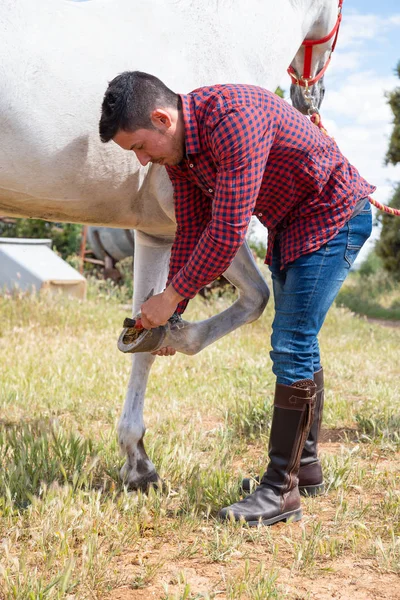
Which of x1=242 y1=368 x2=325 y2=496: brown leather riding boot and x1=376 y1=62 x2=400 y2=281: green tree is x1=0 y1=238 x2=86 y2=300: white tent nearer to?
x1=242 y1=368 x2=325 y2=496: brown leather riding boot

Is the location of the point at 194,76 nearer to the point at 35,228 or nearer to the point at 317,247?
the point at 317,247

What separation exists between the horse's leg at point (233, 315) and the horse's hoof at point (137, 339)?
114mm

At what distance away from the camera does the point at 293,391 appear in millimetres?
2607

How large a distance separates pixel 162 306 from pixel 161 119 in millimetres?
603

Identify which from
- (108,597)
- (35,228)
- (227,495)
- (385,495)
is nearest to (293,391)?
(227,495)

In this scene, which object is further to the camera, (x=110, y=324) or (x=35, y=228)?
(x=35, y=228)

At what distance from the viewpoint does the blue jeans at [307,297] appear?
2.58m

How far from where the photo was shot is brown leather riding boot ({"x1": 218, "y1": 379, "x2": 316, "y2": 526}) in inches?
102

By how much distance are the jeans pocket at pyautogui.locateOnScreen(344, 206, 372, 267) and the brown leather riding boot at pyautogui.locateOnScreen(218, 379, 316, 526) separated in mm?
500

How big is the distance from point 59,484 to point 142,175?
1.28 metres

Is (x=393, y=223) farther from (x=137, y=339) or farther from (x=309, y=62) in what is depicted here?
(x=137, y=339)

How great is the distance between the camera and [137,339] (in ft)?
8.50

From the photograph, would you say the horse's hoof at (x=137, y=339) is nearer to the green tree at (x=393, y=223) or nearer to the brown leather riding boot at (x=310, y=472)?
the brown leather riding boot at (x=310, y=472)

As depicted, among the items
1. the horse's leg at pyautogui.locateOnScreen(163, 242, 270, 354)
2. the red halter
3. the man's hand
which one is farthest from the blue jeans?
the red halter
